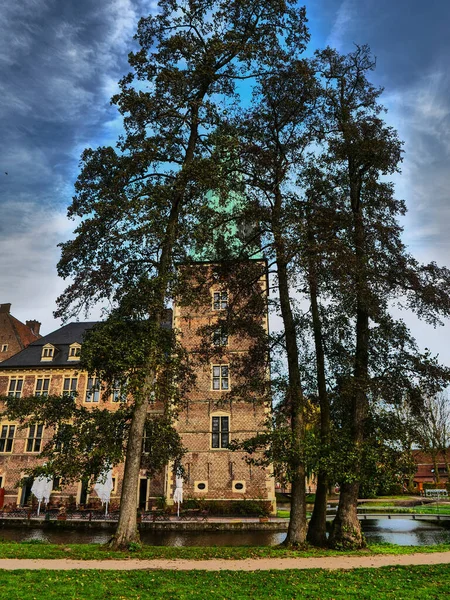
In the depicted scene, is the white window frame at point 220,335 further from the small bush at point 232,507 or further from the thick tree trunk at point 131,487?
the small bush at point 232,507

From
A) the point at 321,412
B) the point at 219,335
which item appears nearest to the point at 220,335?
the point at 219,335

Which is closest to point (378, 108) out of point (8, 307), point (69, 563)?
point (69, 563)

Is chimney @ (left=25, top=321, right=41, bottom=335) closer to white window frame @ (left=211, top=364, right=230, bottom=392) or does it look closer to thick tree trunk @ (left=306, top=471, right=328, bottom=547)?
white window frame @ (left=211, top=364, right=230, bottom=392)

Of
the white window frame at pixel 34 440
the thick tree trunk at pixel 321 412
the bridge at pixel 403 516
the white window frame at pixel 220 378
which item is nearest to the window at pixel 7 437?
the white window frame at pixel 34 440

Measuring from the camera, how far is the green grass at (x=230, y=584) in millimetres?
6641

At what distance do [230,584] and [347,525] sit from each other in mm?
6856

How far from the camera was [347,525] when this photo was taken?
42.8 feet

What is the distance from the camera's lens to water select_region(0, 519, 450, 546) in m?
17.0

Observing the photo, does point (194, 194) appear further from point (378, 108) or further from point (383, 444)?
point (383, 444)

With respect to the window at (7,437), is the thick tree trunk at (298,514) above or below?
below

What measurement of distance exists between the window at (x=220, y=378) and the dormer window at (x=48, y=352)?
44.8ft

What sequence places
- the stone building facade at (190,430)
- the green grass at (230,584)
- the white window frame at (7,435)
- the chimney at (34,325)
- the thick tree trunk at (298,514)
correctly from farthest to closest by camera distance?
the chimney at (34,325)
the white window frame at (7,435)
the stone building facade at (190,430)
the thick tree trunk at (298,514)
the green grass at (230,584)

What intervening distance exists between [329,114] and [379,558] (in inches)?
553

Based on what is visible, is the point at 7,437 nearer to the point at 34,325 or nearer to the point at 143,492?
the point at 143,492
